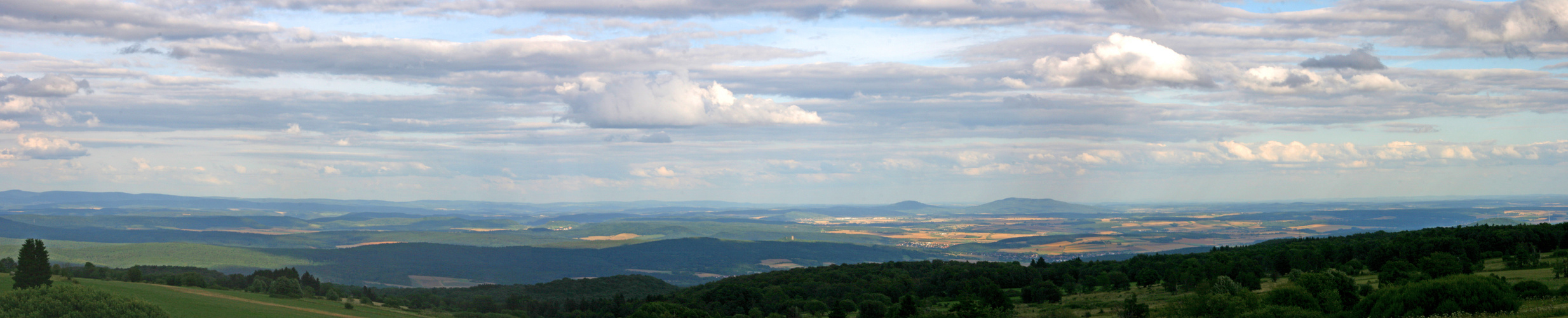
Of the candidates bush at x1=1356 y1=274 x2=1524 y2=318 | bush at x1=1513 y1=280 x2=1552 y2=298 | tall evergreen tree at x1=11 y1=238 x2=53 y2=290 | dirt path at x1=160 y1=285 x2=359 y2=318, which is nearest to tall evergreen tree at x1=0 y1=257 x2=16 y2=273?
dirt path at x1=160 y1=285 x2=359 y2=318

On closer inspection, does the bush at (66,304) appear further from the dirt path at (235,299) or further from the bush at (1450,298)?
the bush at (1450,298)

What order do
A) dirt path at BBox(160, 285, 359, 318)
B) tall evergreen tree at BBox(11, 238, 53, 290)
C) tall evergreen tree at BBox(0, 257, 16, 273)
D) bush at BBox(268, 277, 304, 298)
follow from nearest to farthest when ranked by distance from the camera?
tall evergreen tree at BBox(11, 238, 53, 290) → dirt path at BBox(160, 285, 359, 318) → tall evergreen tree at BBox(0, 257, 16, 273) → bush at BBox(268, 277, 304, 298)

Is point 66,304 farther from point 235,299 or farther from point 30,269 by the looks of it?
point 235,299

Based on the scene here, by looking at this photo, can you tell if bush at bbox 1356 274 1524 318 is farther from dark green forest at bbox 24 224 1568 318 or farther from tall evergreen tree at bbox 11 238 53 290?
tall evergreen tree at bbox 11 238 53 290

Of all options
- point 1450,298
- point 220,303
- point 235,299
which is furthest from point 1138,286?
point 235,299

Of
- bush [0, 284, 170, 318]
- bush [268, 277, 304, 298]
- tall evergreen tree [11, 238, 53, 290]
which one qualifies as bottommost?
bush [268, 277, 304, 298]

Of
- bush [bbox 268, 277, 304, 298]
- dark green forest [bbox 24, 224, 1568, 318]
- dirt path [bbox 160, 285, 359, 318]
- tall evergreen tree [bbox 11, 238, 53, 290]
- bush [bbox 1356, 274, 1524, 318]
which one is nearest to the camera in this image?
bush [bbox 1356, 274, 1524, 318]
